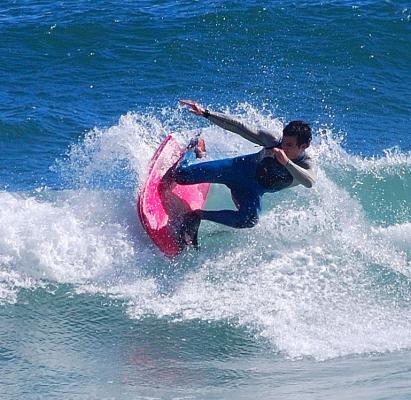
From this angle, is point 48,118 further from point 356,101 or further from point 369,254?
point 369,254

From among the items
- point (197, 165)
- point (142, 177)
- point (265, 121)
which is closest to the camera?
point (197, 165)

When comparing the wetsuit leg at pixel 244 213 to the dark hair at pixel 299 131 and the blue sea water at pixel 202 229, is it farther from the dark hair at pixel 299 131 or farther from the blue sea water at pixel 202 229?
the dark hair at pixel 299 131

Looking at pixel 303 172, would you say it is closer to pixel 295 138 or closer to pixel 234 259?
pixel 295 138

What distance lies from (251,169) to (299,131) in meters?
0.72

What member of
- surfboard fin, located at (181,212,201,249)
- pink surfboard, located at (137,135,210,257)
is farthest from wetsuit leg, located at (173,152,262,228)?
pink surfboard, located at (137,135,210,257)

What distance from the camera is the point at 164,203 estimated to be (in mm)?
7793

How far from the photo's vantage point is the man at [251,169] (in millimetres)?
6766

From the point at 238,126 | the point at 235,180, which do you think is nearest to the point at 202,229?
the point at 235,180

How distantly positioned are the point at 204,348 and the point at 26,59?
852 cm

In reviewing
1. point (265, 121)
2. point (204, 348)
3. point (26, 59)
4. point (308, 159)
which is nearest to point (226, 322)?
point (204, 348)

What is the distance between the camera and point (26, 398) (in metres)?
5.36

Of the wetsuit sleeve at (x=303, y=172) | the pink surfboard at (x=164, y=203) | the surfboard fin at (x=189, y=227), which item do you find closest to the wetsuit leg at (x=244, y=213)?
the surfboard fin at (x=189, y=227)

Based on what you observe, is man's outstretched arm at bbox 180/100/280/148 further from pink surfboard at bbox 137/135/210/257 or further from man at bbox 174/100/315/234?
pink surfboard at bbox 137/135/210/257

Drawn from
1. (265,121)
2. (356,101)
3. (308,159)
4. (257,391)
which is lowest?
(356,101)
